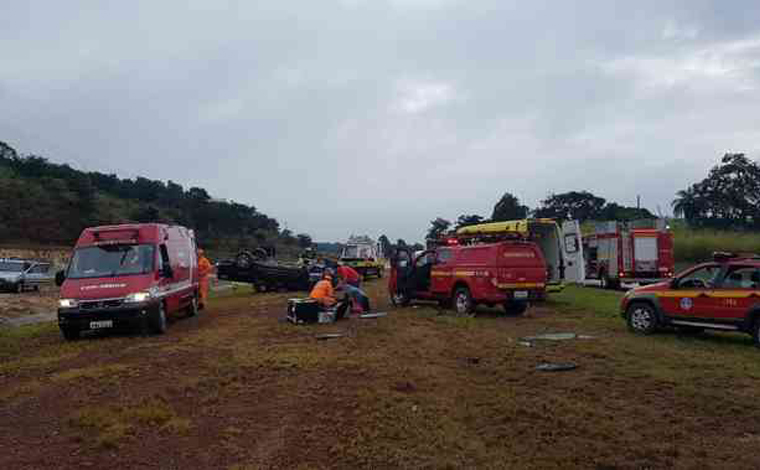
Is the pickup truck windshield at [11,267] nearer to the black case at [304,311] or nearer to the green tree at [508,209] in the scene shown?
the black case at [304,311]

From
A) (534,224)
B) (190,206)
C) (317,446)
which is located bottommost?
(317,446)

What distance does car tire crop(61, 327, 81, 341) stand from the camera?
1165 centimetres

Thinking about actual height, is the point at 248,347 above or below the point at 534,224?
below

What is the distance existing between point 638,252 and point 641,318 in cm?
1305

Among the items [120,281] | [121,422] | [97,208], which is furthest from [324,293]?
[97,208]

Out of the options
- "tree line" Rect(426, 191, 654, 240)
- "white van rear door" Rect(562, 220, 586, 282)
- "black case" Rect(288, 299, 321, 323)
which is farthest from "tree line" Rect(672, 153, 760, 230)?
"black case" Rect(288, 299, 321, 323)

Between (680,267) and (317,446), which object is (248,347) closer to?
(317,446)

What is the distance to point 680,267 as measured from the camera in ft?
106

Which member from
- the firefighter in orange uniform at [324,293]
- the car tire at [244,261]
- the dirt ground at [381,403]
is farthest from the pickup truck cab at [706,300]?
the car tire at [244,261]

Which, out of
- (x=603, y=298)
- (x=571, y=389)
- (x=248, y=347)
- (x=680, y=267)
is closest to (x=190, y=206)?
(x=680, y=267)

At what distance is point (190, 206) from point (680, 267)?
5690cm

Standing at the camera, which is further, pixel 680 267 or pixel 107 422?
pixel 680 267

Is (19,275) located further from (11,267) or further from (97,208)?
(97,208)

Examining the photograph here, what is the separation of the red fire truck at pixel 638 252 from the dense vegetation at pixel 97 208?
92.4 ft
